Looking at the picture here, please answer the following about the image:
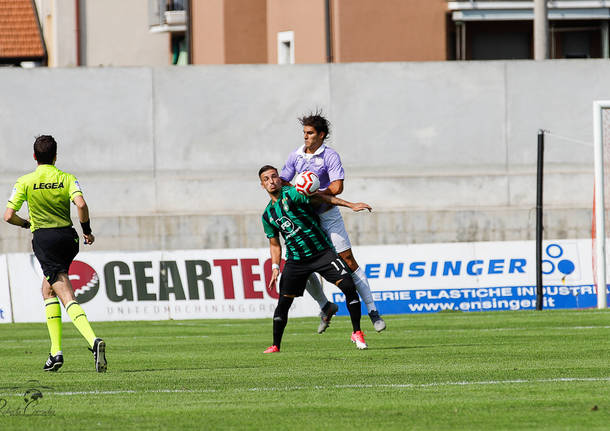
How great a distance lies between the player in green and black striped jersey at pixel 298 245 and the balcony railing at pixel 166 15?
107 feet

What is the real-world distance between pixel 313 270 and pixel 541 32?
783 inches

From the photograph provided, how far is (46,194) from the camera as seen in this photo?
11.0m

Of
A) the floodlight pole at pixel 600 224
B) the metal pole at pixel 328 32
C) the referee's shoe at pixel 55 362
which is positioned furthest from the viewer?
the metal pole at pixel 328 32

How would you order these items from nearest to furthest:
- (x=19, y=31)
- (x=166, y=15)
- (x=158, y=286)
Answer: (x=158, y=286), (x=166, y=15), (x=19, y=31)

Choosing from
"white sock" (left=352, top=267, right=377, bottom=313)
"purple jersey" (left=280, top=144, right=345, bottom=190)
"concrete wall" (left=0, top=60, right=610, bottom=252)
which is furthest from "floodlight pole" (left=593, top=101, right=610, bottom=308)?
"purple jersey" (left=280, top=144, right=345, bottom=190)

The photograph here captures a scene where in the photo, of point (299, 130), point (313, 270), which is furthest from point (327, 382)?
point (299, 130)

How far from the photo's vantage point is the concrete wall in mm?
27375

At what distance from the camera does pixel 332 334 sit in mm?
15688

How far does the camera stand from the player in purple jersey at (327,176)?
12930 mm

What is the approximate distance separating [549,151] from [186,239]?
301 inches

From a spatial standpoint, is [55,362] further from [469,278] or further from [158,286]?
[469,278]

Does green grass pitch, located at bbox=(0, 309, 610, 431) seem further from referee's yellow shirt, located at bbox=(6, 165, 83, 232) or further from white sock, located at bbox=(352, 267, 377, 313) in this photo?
referee's yellow shirt, located at bbox=(6, 165, 83, 232)

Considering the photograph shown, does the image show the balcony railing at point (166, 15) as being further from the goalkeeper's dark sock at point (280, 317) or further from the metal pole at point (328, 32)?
the goalkeeper's dark sock at point (280, 317)
